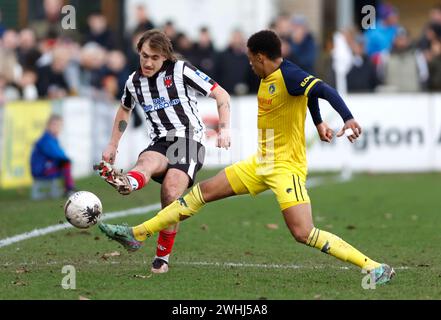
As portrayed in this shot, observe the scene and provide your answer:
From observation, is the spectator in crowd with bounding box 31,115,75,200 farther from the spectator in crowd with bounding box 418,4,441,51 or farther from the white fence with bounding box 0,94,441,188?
the spectator in crowd with bounding box 418,4,441,51

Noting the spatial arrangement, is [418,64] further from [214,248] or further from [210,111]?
[214,248]

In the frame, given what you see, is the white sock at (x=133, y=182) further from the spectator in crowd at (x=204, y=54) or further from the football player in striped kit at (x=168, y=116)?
the spectator in crowd at (x=204, y=54)

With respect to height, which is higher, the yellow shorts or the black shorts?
the black shorts

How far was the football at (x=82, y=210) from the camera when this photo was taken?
27.1 ft

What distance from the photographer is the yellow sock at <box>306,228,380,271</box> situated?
7.84 metres

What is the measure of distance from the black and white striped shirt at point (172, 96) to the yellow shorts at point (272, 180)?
2.15ft

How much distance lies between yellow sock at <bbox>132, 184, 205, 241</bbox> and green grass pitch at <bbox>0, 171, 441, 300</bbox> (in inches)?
13.6

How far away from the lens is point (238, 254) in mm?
9695

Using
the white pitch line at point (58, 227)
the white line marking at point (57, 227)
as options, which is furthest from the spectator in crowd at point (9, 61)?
the white line marking at point (57, 227)

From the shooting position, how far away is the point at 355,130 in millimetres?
7547

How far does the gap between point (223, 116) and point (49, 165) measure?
741 centimetres

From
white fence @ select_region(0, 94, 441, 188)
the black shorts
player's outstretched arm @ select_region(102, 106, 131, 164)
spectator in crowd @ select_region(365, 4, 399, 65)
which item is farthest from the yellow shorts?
spectator in crowd @ select_region(365, 4, 399, 65)

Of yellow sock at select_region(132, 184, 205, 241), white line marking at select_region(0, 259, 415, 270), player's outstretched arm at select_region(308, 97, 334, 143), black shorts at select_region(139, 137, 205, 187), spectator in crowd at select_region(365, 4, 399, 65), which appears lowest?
white line marking at select_region(0, 259, 415, 270)

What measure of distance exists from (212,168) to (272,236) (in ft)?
29.4
